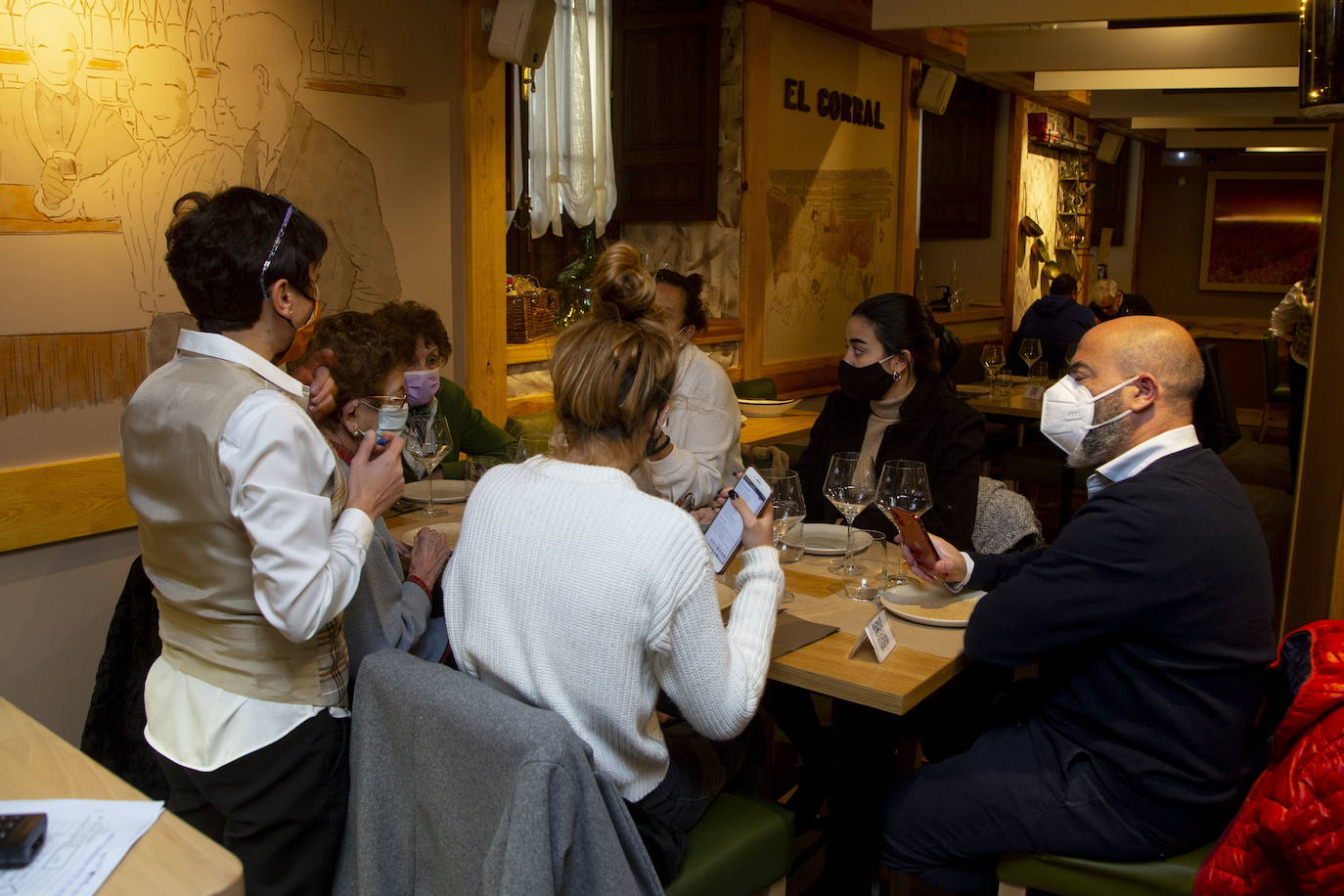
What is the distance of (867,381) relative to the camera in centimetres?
329

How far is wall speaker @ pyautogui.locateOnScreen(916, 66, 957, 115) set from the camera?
7.88 meters

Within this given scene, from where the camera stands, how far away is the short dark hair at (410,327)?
2.93 m

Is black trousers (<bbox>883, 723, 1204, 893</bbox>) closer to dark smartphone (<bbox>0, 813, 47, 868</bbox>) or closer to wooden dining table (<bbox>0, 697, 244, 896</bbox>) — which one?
wooden dining table (<bbox>0, 697, 244, 896</bbox>)

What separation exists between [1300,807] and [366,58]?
3.74 meters

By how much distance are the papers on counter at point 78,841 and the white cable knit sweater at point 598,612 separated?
0.54 metres

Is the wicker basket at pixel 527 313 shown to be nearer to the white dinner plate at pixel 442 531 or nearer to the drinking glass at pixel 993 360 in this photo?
the white dinner plate at pixel 442 531

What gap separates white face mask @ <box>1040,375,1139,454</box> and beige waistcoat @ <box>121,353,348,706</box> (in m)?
1.34

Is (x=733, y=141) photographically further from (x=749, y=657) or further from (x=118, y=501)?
(x=749, y=657)

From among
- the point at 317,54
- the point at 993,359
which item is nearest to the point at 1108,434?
the point at 317,54

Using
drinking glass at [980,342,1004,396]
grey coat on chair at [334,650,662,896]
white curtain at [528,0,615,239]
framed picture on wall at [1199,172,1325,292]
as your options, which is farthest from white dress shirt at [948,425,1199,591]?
framed picture on wall at [1199,172,1325,292]

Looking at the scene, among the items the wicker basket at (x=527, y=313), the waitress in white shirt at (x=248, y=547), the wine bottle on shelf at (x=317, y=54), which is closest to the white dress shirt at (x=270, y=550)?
the waitress in white shirt at (x=248, y=547)

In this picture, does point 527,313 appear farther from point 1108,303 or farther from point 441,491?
point 1108,303

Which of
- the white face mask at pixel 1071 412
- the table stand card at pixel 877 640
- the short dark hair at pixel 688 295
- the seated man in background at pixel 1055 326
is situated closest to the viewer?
the table stand card at pixel 877 640

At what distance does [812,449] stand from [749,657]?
5.75ft
